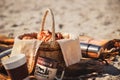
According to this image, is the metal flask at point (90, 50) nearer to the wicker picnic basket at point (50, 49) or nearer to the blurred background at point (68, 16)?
the wicker picnic basket at point (50, 49)

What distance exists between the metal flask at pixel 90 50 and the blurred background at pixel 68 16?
1.40 m

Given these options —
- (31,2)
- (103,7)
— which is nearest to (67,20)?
(103,7)

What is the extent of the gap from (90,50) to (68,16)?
3151 mm

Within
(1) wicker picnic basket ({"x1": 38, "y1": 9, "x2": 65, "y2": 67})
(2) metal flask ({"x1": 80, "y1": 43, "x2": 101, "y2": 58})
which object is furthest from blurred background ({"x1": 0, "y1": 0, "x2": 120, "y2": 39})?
(1) wicker picnic basket ({"x1": 38, "y1": 9, "x2": 65, "y2": 67})

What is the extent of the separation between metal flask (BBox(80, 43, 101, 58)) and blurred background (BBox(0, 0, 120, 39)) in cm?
140

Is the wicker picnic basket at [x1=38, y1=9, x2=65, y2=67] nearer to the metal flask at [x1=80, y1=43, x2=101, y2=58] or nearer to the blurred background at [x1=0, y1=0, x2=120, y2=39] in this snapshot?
the metal flask at [x1=80, y1=43, x2=101, y2=58]

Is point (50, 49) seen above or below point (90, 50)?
above

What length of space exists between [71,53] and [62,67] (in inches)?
6.7

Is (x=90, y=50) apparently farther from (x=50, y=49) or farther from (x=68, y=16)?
(x=68, y=16)

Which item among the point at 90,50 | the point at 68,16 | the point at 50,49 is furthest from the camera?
the point at 68,16

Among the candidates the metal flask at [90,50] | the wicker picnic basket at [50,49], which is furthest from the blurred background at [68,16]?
the wicker picnic basket at [50,49]

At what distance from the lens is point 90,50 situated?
149 inches

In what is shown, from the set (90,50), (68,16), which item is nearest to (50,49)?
(90,50)

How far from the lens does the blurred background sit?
5829mm
